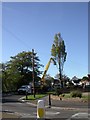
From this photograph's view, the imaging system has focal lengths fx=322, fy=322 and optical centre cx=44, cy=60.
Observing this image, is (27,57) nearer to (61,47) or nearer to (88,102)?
(61,47)

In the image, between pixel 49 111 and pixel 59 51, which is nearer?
pixel 49 111

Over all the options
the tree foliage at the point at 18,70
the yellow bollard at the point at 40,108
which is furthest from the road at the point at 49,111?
the tree foliage at the point at 18,70

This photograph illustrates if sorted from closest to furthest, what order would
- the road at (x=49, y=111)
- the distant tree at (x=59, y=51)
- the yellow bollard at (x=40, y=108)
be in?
the yellow bollard at (x=40, y=108), the road at (x=49, y=111), the distant tree at (x=59, y=51)

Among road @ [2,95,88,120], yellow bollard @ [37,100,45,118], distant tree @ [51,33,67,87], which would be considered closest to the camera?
yellow bollard @ [37,100,45,118]

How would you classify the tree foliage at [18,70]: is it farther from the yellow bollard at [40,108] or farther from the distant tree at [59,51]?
the yellow bollard at [40,108]

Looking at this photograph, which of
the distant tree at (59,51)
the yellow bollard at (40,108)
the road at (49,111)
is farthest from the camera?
the distant tree at (59,51)

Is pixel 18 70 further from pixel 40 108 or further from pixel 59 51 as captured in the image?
pixel 40 108

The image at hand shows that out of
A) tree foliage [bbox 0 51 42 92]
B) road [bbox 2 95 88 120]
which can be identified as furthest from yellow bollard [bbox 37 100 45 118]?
tree foliage [bbox 0 51 42 92]

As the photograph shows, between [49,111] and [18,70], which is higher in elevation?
[18,70]

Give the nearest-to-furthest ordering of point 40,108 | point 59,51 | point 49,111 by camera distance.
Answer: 1. point 40,108
2. point 49,111
3. point 59,51

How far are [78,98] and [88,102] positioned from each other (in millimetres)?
2532

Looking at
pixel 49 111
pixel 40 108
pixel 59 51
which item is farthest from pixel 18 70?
pixel 40 108

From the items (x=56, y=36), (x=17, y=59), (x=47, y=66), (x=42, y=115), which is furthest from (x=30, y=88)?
(x=42, y=115)

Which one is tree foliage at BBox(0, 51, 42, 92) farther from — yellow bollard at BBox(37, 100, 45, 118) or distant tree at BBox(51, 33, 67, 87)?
yellow bollard at BBox(37, 100, 45, 118)
